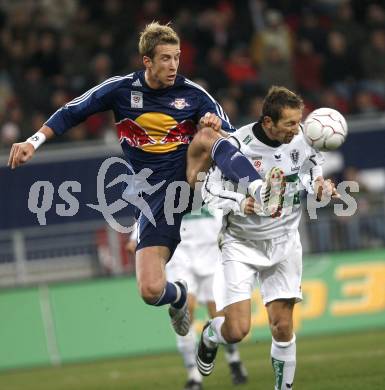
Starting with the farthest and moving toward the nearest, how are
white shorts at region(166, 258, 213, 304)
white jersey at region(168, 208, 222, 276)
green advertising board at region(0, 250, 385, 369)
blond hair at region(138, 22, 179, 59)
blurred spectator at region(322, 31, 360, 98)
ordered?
1. blurred spectator at region(322, 31, 360, 98)
2. green advertising board at region(0, 250, 385, 369)
3. white jersey at region(168, 208, 222, 276)
4. white shorts at region(166, 258, 213, 304)
5. blond hair at region(138, 22, 179, 59)

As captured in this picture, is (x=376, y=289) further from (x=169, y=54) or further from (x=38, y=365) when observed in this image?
(x=169, y=54)

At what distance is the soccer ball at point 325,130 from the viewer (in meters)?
8.79

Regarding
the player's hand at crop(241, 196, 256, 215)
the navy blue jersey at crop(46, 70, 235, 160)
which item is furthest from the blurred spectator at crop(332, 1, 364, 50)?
the player's hand at crop(241, 196, 256, 215)

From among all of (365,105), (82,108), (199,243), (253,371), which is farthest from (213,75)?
(82,108)

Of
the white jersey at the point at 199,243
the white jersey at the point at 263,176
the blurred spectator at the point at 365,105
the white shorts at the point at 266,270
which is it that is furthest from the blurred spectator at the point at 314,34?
the white shorts at the point at 266,270

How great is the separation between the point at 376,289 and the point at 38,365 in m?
4.49

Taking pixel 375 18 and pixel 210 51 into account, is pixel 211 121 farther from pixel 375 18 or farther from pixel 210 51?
pixel 375 18

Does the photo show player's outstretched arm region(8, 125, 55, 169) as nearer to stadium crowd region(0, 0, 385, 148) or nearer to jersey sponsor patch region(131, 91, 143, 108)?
jersey sponsor patch region(131, 91, 143, 108)

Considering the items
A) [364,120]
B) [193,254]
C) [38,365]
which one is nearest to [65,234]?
[38,365]

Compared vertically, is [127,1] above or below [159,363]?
above

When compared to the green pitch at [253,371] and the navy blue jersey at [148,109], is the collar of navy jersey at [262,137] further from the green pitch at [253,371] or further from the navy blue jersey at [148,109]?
the green pitch at [253,371]

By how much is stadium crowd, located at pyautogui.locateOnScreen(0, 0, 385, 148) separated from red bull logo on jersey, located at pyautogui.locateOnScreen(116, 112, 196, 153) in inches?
294

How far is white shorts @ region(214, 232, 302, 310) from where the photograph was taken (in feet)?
29.5

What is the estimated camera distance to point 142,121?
957cm
